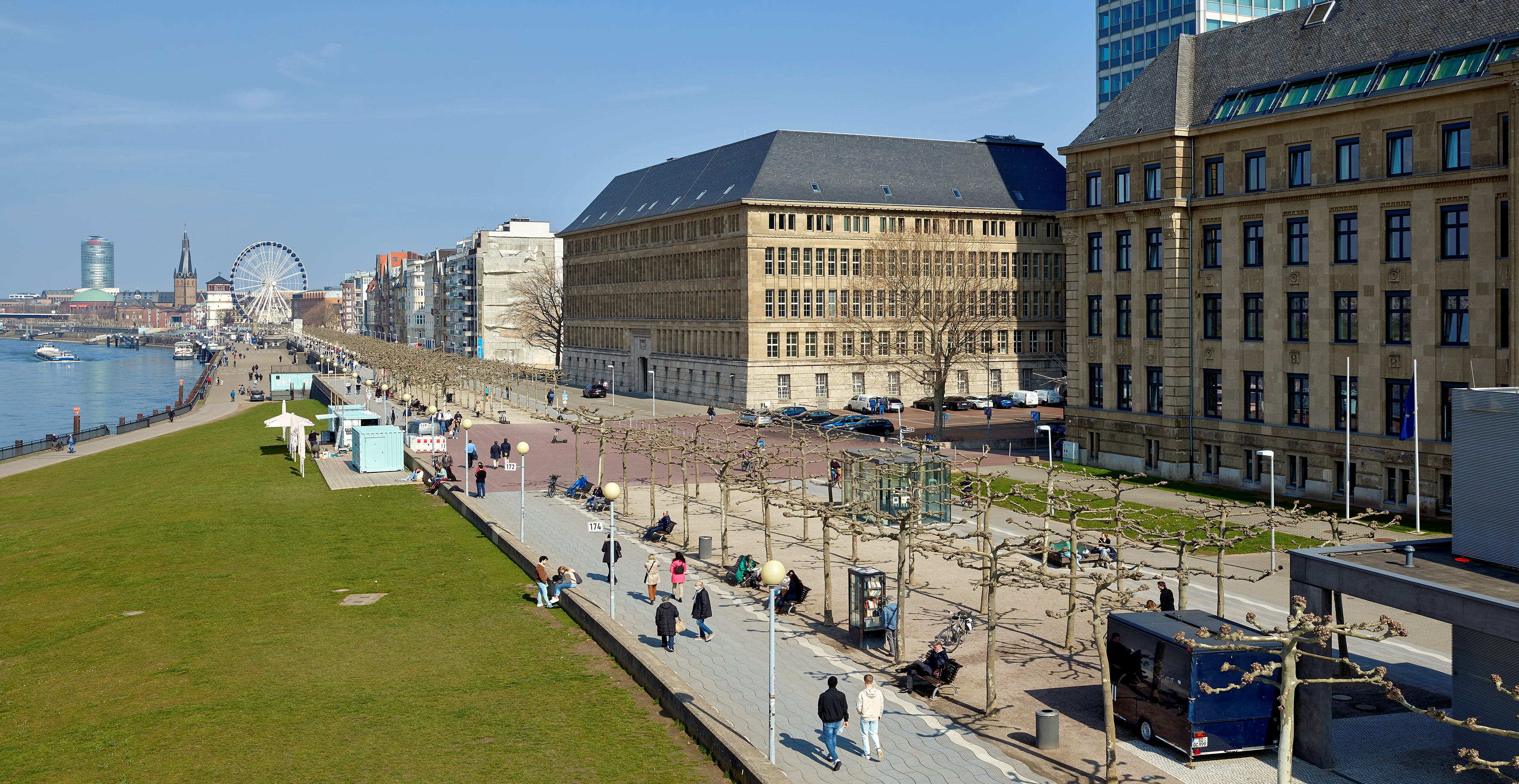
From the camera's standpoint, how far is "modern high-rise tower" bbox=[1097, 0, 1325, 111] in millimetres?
97188

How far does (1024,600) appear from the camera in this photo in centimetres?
3438

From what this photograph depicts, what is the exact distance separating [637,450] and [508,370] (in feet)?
226

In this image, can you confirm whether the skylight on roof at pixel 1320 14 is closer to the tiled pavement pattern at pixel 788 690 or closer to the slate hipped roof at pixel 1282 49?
the slate hipped roof at pixel 1282 49

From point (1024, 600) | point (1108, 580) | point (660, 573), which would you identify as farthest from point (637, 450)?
point (1108, 580)

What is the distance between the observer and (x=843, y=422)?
276 feet

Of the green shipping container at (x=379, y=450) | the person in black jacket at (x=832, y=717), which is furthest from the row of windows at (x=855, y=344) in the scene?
the person in black jacket at (x=832, y=717)

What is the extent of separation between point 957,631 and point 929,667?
2581 millimetres

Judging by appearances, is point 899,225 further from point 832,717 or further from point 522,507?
point 832,717

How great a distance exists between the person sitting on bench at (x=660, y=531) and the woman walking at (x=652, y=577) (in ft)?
28.8

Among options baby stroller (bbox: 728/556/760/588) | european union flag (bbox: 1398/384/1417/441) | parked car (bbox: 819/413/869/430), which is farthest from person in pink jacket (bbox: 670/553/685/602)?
parked car (bbox: 819/413/869/430)

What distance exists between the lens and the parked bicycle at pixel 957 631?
2761cm

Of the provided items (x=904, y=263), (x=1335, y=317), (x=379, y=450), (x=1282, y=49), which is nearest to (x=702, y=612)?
(x=1335, y=317)

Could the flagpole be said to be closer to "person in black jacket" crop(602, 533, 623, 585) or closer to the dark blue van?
the dark blue van

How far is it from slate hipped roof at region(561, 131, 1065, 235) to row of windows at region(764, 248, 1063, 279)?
4.30 m
